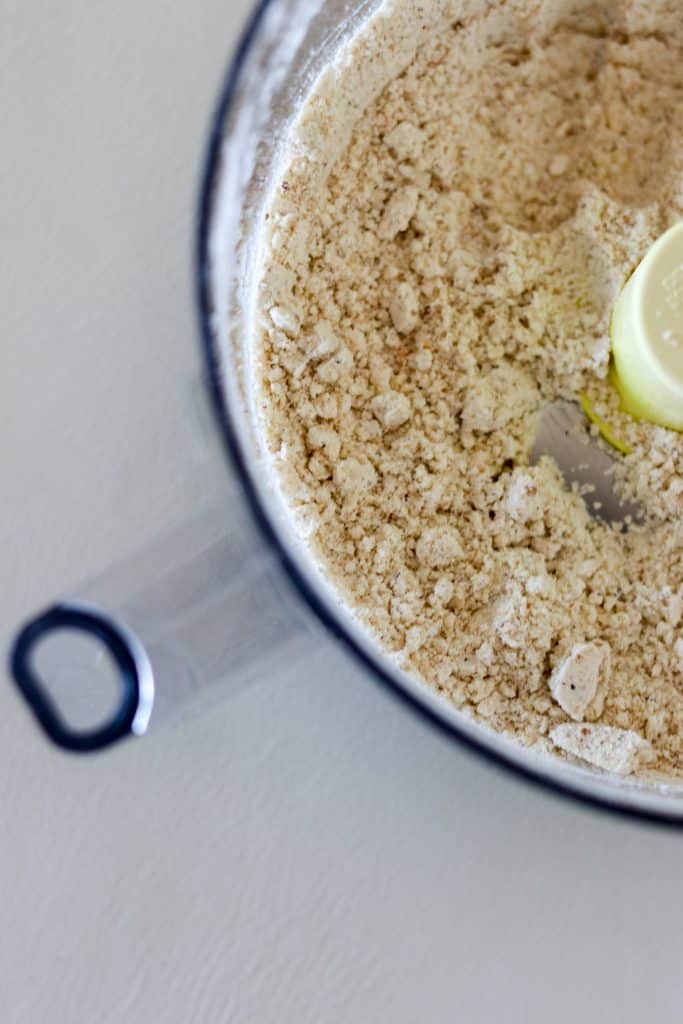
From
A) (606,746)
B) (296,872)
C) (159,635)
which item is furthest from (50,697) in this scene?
(606,746)

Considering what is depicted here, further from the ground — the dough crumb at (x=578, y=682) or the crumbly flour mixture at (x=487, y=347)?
the crumbly flour mixture at (x=487, y=347)

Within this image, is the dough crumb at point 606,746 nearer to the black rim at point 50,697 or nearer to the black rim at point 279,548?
the black rim at point 279,548

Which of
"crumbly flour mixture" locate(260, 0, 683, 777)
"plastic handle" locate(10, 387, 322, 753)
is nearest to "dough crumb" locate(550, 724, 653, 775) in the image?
"crumbly flour mixture" locate(260, 0, 683, 777)

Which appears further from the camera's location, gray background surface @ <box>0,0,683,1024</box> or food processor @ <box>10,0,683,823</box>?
gray background surface @ <box>0,0,683,1024</box>

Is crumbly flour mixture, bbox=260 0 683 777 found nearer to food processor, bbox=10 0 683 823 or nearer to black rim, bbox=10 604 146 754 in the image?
food processor, bbox=10 0 683 823

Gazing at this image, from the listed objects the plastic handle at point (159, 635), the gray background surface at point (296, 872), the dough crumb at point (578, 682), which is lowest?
the gray background surface at point (296, 872)

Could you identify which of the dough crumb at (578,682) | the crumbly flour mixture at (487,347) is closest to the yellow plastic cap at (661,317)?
the crumbly flour mixture at (487,347)

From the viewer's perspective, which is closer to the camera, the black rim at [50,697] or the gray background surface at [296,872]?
the black rim at [50,697]

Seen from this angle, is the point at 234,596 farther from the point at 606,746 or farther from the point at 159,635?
the point at 606,746
